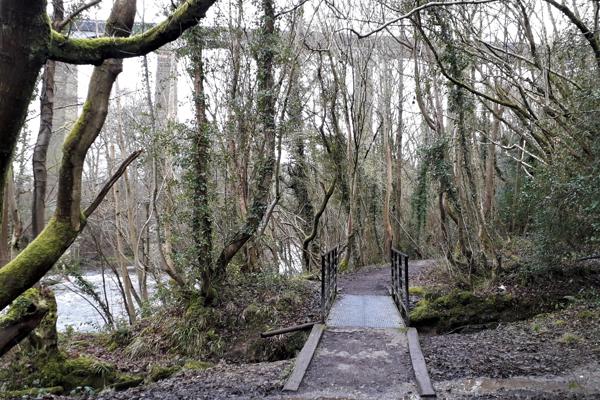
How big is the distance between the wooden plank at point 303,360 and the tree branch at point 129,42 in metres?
3.48

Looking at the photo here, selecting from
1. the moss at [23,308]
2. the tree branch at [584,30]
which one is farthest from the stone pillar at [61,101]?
the tree branch at [584,30]

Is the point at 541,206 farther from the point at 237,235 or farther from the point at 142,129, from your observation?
the point at 142,129

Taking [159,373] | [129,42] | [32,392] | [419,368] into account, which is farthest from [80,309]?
[129,42]

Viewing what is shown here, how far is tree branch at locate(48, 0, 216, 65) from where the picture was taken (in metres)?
2.84

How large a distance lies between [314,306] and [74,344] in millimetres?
4972

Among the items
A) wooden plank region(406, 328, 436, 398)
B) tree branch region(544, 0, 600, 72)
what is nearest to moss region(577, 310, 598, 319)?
wooden plank region(406, 328, 436, 398)

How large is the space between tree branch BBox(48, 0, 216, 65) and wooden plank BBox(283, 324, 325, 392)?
3.48 metres

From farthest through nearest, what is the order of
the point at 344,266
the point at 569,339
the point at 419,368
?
the point at 344,266, the point at 569,339, the point at 419,368

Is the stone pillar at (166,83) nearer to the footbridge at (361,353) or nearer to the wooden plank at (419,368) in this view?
the footbridge at (361,353)

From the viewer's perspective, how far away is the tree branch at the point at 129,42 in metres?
2.84

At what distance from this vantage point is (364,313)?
721 centimetres

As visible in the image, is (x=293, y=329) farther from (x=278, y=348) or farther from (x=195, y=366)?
(x=195, y=366)

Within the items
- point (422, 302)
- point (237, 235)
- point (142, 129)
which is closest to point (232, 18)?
point (142, 129)

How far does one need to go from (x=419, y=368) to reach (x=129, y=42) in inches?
170
